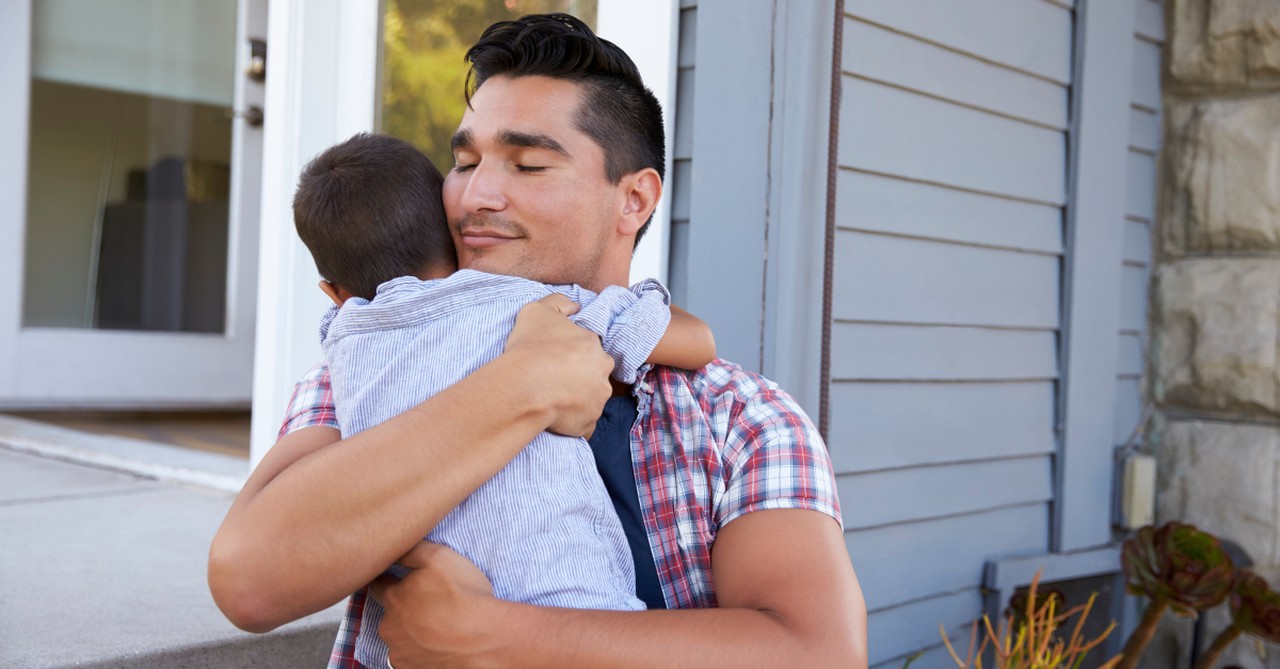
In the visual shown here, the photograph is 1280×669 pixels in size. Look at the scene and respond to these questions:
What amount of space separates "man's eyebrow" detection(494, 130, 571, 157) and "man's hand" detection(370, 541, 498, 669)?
531 millimetres

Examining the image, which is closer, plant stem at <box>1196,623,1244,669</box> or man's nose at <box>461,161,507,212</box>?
man's nose at <box>461,161,507,212</box>

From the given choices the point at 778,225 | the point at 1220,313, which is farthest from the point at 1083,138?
the point at 778,225

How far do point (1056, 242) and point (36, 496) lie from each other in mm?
2655

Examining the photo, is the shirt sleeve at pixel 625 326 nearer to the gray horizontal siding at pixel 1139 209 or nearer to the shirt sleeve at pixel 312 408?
the shirt sleeve at pixel 312 408

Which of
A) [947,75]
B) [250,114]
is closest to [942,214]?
[947,75]

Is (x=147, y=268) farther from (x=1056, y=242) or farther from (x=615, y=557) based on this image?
(x=615, y=557)

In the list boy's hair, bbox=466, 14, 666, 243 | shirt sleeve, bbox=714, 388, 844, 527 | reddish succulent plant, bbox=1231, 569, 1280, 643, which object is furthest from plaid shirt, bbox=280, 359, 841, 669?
reddish succulent plant, bbox=1231, 569, 1280, 643

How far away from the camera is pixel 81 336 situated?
375cm

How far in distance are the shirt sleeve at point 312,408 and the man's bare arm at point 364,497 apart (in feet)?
0.49

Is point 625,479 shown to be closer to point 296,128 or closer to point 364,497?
point 364,497

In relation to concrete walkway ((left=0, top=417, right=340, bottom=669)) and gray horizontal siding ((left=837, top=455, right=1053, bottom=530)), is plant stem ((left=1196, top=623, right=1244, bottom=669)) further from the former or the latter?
concrete walkway ((left=0, top=417, right=340, bottom=669))

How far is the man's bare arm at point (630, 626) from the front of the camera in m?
0.95

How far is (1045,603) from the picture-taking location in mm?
2354

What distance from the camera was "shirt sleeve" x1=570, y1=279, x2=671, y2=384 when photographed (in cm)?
115
